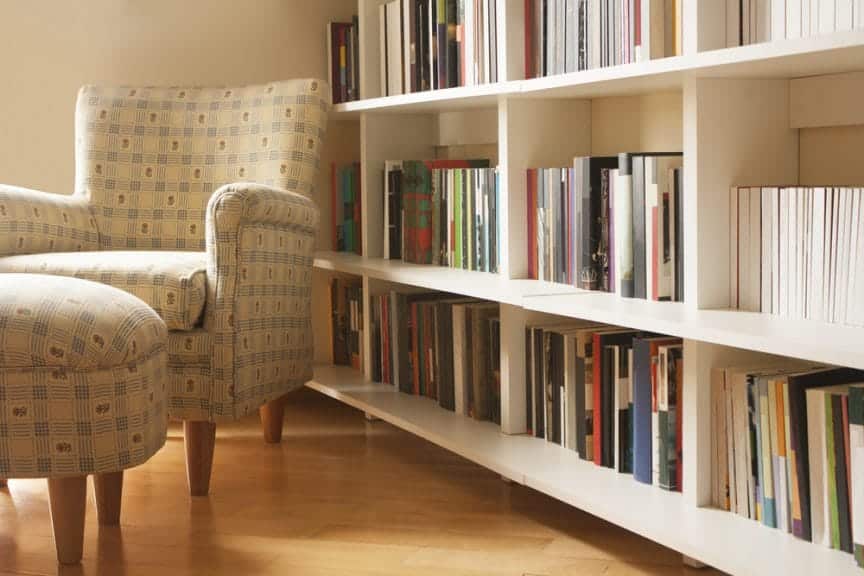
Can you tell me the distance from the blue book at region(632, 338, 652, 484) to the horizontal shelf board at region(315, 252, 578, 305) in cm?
24

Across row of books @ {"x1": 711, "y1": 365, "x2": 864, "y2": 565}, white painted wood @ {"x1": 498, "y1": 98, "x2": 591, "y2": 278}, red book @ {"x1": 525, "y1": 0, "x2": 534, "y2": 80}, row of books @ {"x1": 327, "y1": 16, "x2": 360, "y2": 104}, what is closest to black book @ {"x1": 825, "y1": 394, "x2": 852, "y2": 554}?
row of books @ {"x1": 711, "y1": 365, "x2": 864, "y2": 565}

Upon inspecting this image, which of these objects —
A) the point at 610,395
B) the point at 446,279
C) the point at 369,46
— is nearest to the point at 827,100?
the point at 610,395

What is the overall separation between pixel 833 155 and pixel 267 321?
1.26 m

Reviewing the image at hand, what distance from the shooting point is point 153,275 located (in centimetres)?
246

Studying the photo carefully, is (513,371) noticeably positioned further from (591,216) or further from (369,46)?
(369,46)

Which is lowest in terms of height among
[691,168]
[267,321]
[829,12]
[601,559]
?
[601,559]

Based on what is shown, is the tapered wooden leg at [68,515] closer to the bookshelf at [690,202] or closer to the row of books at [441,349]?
the bookshelf at [690,202]

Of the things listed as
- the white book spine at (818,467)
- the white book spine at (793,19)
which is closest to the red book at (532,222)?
the white book spine at (793,19)

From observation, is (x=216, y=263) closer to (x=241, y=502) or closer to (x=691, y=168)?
(x=241, y=502)

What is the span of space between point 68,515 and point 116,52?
186 centimetres

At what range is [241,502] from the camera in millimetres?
2418

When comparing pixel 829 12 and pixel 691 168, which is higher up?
pixel 829 12

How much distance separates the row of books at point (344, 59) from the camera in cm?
343

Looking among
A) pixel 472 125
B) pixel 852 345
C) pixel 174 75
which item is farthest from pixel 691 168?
pixel 174 75
